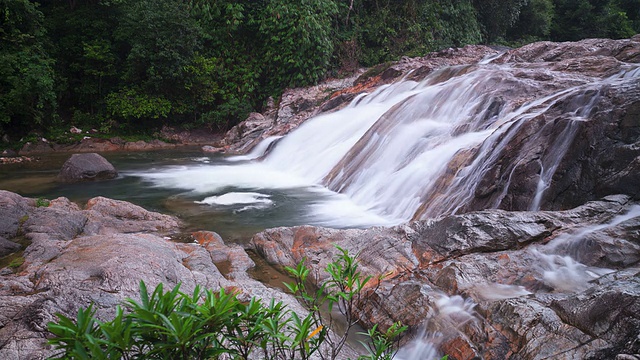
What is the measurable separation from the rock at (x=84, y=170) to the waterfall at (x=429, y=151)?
1037 millimetres

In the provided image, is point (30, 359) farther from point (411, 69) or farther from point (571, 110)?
point (411, 69)

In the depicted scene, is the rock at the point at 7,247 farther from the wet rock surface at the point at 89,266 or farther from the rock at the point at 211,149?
the rock at the point at 211,149

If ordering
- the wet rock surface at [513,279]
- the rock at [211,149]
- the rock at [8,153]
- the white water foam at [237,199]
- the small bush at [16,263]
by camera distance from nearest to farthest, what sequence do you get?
the wet rock surface at [513,279], the small bush at [16,263], the white water foam at [237,199], the rock at [8,153], the rock at [211,149]

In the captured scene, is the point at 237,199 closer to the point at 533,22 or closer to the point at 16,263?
the point at 16,263

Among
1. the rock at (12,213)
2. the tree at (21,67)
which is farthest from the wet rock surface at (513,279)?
the tree at (21,67)

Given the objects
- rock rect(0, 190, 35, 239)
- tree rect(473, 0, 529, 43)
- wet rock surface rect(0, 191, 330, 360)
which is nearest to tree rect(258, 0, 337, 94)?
tree rect(473, 0, 529, 43)

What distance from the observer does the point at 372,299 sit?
396 cm

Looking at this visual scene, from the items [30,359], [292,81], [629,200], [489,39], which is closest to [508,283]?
[629,200]

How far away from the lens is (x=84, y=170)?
1063cm

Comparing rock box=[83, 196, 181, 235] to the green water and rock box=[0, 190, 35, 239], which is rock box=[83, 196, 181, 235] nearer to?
the green water

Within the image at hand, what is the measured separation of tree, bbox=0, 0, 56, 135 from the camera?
45.1ft

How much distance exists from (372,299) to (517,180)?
2.93m

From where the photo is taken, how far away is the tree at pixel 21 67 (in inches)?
541

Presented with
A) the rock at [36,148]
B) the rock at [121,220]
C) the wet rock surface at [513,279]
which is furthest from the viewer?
the rock at [36,148]
